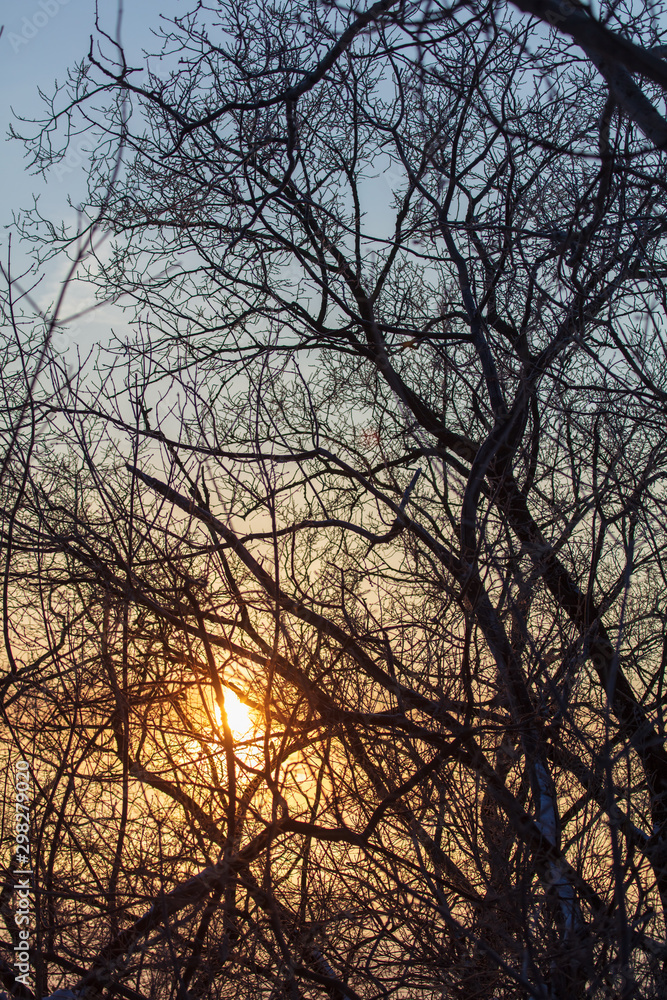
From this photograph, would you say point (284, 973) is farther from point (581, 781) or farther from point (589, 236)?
point (589, 236)

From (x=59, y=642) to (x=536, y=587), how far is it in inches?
61.7

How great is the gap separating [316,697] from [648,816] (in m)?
1.26

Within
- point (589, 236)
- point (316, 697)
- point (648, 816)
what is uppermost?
point (589, 236)

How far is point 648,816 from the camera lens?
244cm

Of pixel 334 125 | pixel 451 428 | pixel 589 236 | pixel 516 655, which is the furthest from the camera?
pixel 334 125

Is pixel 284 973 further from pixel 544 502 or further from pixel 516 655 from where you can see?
pixel 544 502

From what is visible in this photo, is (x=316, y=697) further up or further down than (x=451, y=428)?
further down

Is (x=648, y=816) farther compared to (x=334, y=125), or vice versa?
(x=334, y=125)

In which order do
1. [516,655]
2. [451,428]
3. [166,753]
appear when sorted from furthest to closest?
[451,428], [516,655], [166,753]

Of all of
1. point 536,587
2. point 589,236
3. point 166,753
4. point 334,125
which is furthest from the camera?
point 334,125

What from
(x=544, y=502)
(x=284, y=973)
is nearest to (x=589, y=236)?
(x=544, y=502)

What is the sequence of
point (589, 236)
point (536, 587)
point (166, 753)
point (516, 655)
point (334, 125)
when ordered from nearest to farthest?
1. point (166, 753)
2. point (516, 655)
3. point (536, 587)
4. point (589, 236)
5. point (334, 125)

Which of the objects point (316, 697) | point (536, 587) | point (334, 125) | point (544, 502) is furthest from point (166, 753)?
point (334, 125)

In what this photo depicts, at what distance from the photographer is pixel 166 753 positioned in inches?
81.7
